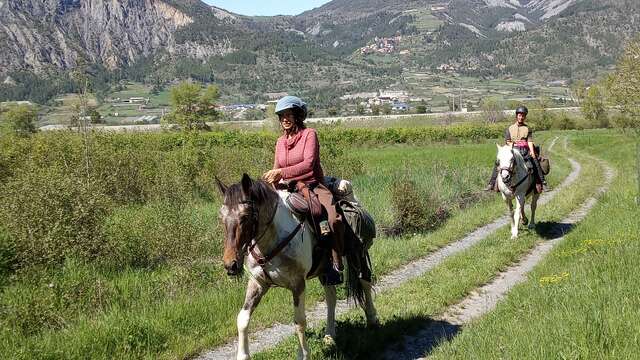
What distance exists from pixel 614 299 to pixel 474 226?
8.70m

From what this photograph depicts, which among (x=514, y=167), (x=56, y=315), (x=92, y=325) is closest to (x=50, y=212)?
(x=56, y=315)

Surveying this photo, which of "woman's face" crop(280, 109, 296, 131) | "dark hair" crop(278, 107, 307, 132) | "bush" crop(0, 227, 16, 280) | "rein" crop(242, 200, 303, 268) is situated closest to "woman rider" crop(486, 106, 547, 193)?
"dark hair" crop(278, 107, 307, 132)

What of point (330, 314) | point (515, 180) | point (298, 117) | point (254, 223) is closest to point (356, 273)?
point (330, 314)

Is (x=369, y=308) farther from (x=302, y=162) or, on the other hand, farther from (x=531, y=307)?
(x=302, y=162)

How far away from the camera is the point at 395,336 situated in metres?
6.80

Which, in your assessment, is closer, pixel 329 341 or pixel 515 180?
pixel 329 341

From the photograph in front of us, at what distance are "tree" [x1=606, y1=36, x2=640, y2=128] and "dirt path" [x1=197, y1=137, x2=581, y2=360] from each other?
497 centimetres

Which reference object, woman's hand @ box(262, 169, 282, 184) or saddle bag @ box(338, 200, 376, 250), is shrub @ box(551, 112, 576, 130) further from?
woman's hand @ box(262, 169, 282, 184)

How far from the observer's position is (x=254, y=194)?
470 centimetres

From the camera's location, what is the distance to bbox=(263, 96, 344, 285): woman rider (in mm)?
5680

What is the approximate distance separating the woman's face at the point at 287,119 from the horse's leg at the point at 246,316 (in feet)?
5.80

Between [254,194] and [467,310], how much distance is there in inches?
185

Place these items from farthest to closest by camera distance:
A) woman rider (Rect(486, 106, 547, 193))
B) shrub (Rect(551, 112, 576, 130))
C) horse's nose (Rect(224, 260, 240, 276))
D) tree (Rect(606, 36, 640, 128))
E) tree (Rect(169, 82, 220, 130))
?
1. tree (Rect(169, 82, 220, 130))
2. shrub (Rect(551, 112, 576, 130))
3. tree (Rect(606, 36, 640, 128))
4. woman rider (Rect(486, 106, 547, 193))
5. horse's nose (Rect(224, 260, 240, 276))

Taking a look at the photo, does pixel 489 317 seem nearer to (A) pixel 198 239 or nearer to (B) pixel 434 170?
(A) pixel 198 239
